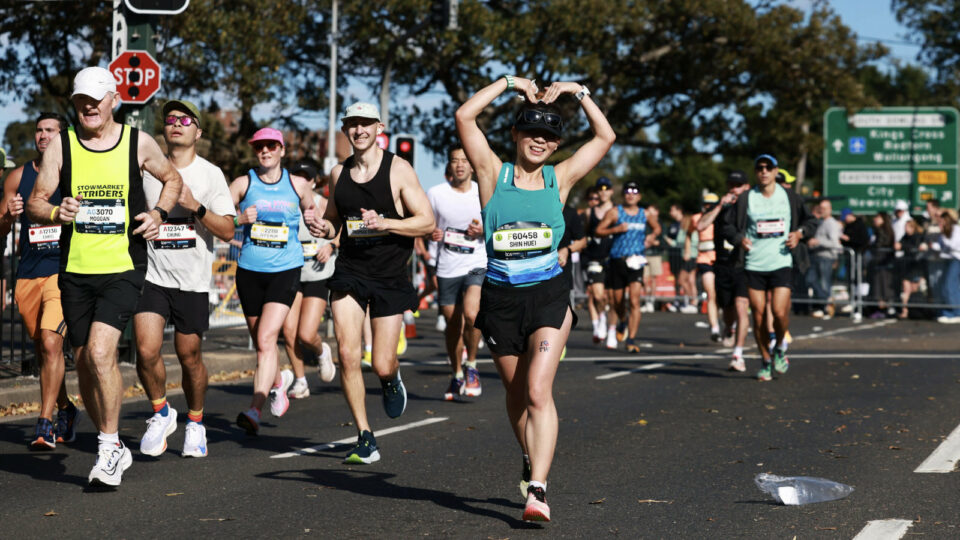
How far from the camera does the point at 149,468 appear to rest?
7828mm

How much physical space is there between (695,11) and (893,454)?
1022 inches

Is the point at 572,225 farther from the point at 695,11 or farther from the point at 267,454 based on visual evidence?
the point at 695,11

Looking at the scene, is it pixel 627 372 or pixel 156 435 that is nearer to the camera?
pixel 156 435

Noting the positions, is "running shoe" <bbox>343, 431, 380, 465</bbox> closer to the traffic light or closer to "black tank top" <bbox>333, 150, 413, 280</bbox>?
"black tank top" <bbox>333, 150, 413, 280</bbox>

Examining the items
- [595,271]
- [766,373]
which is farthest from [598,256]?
[766,373]

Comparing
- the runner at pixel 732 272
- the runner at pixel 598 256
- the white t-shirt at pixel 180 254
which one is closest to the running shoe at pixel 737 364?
the runner at pixel 732 272

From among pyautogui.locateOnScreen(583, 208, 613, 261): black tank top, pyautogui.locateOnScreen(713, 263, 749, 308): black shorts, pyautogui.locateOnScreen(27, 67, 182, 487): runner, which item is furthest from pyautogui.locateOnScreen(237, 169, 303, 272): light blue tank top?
pyautogui.locateOnScreen(583, 208, 613, 261): black tank top

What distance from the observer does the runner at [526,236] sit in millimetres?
6285

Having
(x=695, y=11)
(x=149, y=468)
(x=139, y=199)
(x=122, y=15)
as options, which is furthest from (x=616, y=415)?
(x=695, y=11)

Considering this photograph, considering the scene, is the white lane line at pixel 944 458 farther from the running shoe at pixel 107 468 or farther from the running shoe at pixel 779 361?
the running shoe at pixel 107 468

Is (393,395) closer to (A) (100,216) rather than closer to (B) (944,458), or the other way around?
(A) (100,216)

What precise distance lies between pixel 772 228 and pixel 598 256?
5.21 metres

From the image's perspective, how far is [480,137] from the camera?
643 cm

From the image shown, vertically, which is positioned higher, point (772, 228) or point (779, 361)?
point (772, 228)
